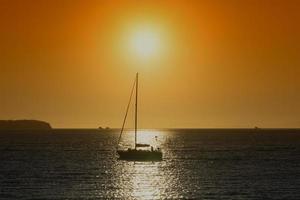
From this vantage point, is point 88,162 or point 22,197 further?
point 88,162

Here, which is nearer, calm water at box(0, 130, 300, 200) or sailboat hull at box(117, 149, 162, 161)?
calm water at box(0, 130, 300, 200)

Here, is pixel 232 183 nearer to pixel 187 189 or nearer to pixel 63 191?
pixel 187 189

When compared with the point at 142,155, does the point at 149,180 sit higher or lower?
lower

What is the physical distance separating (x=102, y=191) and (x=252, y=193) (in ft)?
68.5

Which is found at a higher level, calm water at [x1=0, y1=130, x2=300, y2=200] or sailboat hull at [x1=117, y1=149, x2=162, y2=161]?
sailboat hull at [x1=117, y1=149, x2=162, y2=161]

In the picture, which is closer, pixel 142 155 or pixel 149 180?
pixel 149 180

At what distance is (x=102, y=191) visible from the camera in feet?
345

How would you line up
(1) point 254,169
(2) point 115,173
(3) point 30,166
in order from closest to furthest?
(2) point 115,173 → (1) point 254,169 → (3) point 30,166

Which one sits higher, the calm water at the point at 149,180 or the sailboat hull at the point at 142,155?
the sailboat hull at the point at 142,155

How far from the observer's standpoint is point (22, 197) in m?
95.8

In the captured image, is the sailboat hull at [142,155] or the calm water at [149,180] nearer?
the calm water at [149,180]

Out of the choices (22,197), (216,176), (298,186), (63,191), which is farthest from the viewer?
(216,176)

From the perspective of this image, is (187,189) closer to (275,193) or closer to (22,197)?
(275,193)

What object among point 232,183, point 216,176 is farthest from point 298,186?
point 216,176
